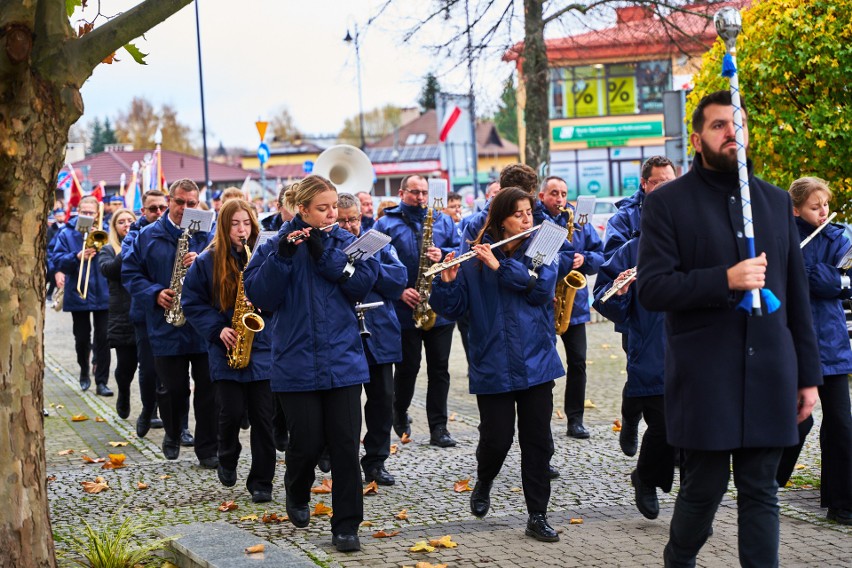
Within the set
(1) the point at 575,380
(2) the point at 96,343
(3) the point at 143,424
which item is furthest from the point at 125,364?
(1) the point at 575,380

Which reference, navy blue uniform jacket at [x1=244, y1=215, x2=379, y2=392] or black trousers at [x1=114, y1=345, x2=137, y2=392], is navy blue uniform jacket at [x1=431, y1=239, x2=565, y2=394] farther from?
black trousers at [x1=114, y1=345, x2=137, y2=392]

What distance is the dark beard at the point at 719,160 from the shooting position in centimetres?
462

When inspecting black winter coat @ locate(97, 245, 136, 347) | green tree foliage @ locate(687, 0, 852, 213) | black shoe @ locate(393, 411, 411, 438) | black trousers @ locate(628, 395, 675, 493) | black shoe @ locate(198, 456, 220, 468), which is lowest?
black shoe @ locate(198, 456, 220, 468)

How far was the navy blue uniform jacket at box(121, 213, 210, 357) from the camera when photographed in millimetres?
9094

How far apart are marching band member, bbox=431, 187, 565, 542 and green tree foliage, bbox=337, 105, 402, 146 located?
99170 mm

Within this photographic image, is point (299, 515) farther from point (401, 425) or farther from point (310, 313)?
point (401, 425)

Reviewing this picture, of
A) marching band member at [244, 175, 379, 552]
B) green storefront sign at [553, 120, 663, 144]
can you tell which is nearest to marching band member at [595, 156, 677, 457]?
marching band member at [244, 175, 379, 552]

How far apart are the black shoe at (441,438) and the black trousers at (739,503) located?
4.77m

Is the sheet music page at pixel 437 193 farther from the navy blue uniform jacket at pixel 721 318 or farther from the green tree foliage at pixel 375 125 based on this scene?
the green tree foliage at pixel 375 125

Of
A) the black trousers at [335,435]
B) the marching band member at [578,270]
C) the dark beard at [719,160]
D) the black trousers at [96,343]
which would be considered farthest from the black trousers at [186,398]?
the dark beard at [719,160]

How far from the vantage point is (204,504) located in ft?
25.1

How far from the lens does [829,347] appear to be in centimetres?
683

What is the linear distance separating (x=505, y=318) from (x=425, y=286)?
276 centimetres

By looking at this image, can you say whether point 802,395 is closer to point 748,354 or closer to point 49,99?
point 748,354
